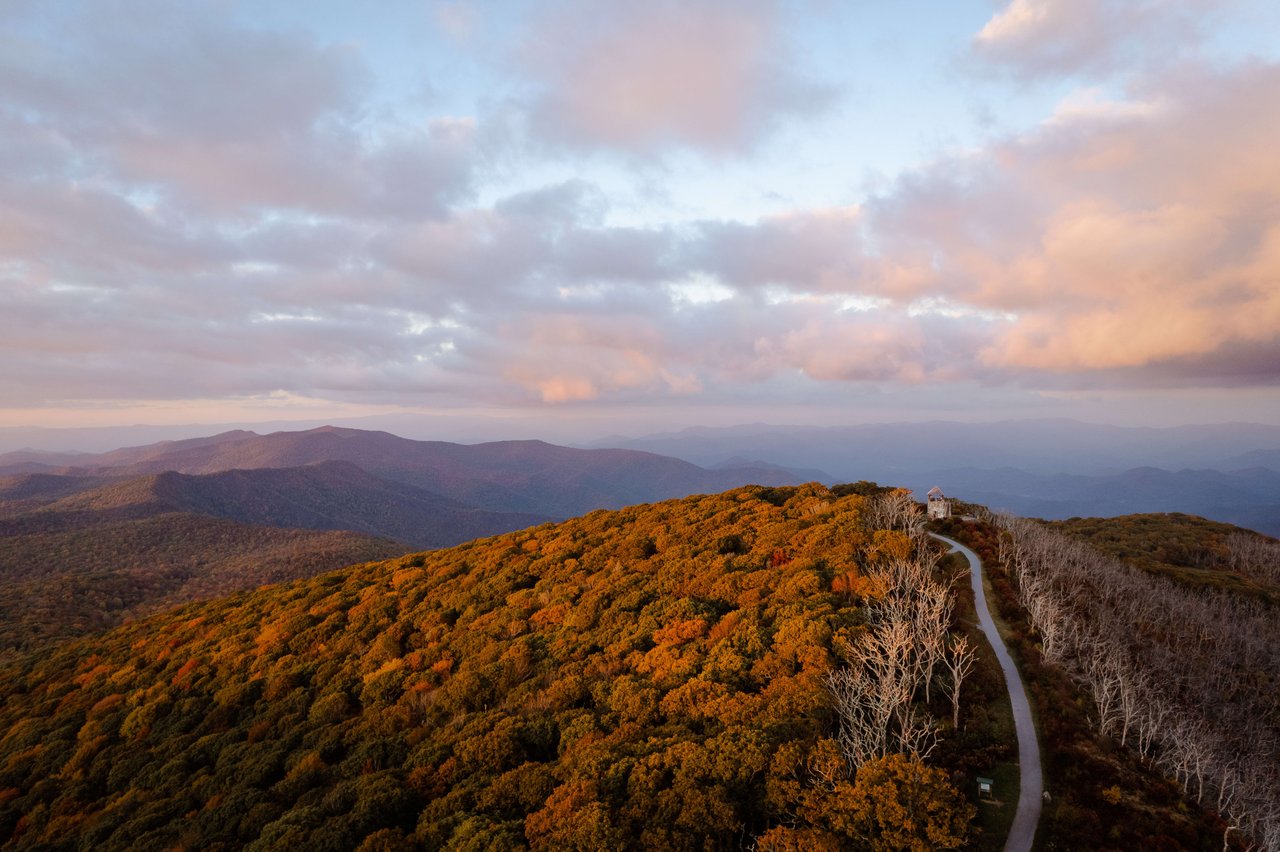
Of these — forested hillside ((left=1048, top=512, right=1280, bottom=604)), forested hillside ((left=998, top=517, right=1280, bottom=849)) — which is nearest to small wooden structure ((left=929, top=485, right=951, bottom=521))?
forested hillside ((left=998, top=517, right=1280, bottom=849))

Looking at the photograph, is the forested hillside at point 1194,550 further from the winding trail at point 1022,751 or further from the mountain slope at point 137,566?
the mountain slope at point 137,566

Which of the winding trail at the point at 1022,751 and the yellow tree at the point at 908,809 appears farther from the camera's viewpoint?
the winding trail at the point at 1022,751

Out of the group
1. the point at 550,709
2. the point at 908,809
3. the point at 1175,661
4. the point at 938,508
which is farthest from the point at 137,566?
the point at 1175,661

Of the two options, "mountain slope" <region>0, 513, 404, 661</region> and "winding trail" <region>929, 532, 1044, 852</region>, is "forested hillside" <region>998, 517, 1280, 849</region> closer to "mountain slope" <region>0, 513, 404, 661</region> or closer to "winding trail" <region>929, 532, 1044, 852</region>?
"winding trail" <region>929, 532, 1044, 852</region>

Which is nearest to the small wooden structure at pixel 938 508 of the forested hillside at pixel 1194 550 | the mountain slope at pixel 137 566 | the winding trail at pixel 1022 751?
the winding trail at pixel 1022 751

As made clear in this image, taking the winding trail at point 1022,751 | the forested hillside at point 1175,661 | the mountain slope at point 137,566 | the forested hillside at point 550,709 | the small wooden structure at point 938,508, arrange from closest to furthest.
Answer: the forested hillside at point 550,709 < the winding trail at point 1022,751 < the forested hillside at point 1175,661 < the small wooden structure at point 938,508 < the mountain slope at point 137,566

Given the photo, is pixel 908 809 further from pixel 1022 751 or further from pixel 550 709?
pixel 550 709

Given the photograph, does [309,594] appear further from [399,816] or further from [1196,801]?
[1196,801]
